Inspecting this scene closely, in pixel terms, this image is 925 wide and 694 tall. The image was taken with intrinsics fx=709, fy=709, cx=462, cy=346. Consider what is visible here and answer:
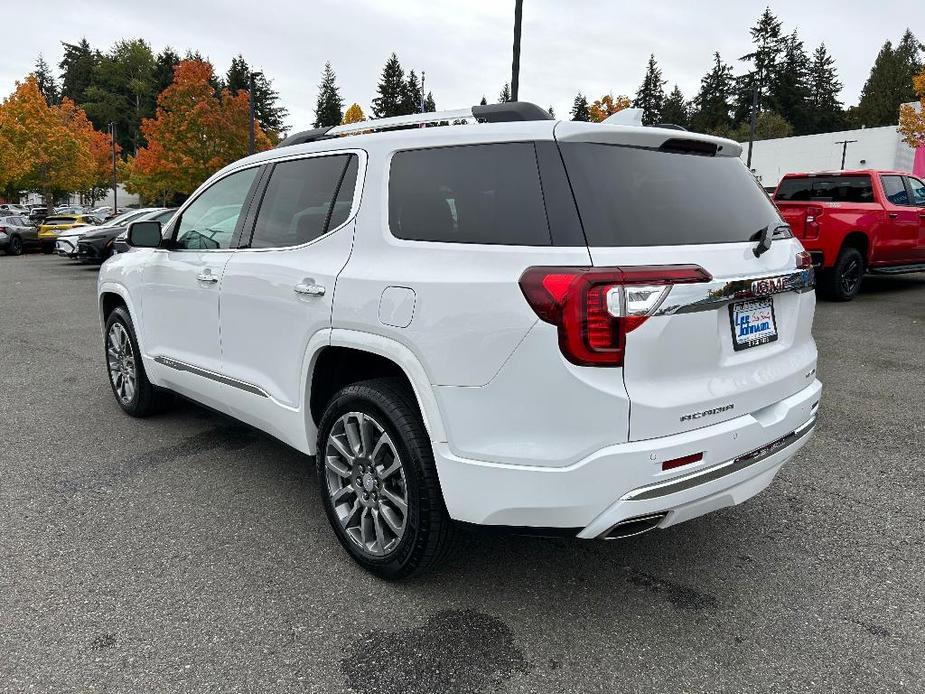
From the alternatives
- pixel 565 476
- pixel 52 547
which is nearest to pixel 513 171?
pixel 565 476

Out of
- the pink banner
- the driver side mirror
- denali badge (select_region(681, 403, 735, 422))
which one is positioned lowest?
denali badge (select_region(681, 403, 735, 422))

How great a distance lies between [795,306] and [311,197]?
86.3 inches

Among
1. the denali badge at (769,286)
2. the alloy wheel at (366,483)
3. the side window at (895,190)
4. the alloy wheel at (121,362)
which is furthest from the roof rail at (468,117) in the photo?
the side window at (895,190)

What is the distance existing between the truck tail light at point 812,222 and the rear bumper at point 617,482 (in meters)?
9.09

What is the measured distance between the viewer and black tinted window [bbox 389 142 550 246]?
95.7 inches

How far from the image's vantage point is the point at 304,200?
3383mm

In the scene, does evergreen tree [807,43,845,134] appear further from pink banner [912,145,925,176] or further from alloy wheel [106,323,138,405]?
alloy wheel [106,323,138,405]

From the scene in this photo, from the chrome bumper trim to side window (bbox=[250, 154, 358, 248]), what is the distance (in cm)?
169

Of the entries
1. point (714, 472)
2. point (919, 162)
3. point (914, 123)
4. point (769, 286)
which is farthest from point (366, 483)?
point (919, 162)

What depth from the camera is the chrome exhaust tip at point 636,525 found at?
2338mm

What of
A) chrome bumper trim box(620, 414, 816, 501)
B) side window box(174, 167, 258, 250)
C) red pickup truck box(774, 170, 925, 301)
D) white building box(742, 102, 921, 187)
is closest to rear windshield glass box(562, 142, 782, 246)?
chrome bumper trim box(620, 414, 816, 501)

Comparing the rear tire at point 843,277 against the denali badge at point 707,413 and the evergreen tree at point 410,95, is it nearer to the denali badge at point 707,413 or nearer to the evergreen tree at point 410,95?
the denali badge at point 707,413

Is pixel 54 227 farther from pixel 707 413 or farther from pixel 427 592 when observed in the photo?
pixel 707 413

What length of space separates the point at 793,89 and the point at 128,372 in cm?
9724
